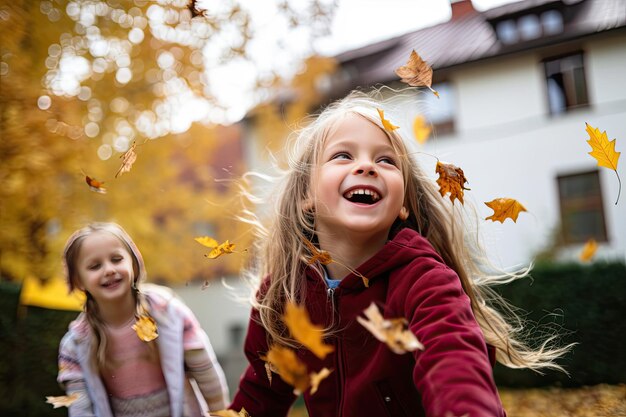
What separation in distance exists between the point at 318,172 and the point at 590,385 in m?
3.21

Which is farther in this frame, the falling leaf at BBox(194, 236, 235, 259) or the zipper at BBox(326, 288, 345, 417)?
the falling leaf at BBox(194, 236, 235, 259)

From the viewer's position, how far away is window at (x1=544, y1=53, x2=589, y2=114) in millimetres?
12273

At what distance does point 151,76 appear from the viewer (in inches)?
277

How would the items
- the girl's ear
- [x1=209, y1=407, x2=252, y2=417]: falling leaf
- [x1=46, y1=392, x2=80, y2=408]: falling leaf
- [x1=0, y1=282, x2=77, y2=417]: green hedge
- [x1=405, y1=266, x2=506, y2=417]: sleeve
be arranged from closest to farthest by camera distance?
[x1=405, y1=266, x2=506, y2=417]: sleeve → [x1=209, y1=407, x2=252, y2=417]: falling leaf → the girl's ear → [x1=46, y1=392, x2=80, y2=408]: falling leaf → [x1=0, y1=282, x2=77, y2=417]: green hedge

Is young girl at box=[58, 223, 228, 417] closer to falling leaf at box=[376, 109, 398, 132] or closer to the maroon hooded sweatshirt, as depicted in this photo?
the maroon hooded sweatshirt

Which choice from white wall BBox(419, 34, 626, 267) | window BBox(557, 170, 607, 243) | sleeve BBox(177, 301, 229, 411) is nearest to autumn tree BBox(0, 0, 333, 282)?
sleeve BBox(177, 301, 229, 411)

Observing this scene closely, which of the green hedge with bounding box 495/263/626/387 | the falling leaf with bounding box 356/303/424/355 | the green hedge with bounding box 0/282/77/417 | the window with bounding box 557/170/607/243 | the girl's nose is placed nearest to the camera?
the falling leaf with bounding box 356/303/424/355

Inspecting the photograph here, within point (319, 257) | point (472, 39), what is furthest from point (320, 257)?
point (472, 39)

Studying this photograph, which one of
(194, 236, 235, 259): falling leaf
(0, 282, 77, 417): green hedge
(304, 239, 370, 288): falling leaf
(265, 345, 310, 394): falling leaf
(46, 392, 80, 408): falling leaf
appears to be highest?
(194, 236, 235, 259): falling leaf

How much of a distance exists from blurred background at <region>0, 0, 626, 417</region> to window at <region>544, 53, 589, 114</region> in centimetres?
3

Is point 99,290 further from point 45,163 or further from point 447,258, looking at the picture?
point 45,163

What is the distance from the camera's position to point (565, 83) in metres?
12.6

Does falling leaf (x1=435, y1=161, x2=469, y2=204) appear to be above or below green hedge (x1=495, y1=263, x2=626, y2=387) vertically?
above

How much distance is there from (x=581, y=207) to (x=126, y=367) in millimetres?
12421
